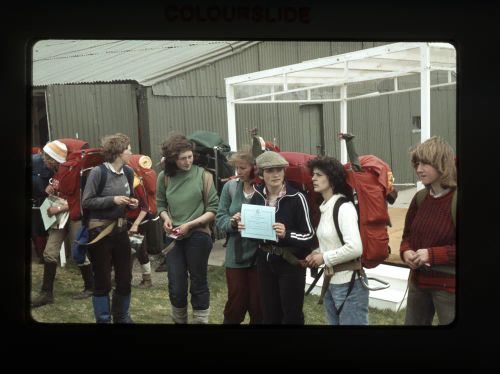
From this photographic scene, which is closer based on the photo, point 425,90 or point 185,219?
point 425,90

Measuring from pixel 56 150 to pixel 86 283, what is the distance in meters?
0.57

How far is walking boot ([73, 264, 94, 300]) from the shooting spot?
302 cm

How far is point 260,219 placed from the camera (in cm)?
305

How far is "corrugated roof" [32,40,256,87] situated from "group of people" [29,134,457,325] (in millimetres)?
284

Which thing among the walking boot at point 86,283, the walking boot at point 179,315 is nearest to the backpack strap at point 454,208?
the walking boot at point 179,315

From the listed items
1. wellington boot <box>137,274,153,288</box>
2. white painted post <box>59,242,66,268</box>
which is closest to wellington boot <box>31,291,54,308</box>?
white painted post <box>59,242,66,268</box>

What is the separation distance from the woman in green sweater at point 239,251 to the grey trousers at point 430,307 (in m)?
0.65

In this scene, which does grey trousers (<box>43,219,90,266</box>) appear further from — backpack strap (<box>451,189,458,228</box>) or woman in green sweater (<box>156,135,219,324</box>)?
backpack strap (<box>451,189,458,228</box>)

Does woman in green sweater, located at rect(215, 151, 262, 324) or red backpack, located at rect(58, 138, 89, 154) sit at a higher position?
red backpack, located at rect(58, 138, 89, 154)

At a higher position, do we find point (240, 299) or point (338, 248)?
point (338, 248)

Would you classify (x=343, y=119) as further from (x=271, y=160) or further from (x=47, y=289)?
(x=47, y=289)

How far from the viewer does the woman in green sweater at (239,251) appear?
3.02 metres

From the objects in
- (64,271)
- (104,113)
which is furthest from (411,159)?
(64,271)

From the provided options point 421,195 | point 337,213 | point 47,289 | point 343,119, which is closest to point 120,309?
point 47,289
